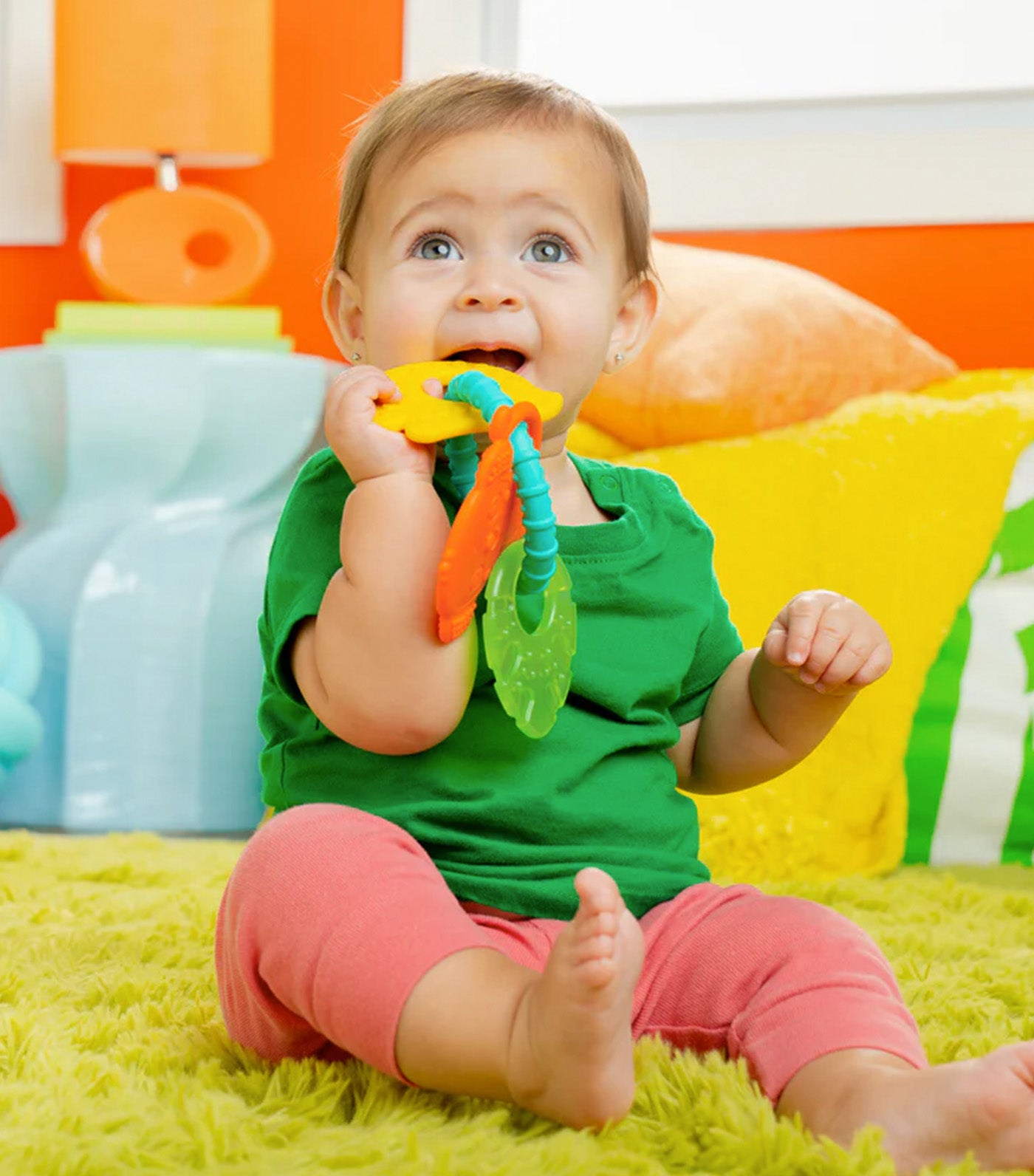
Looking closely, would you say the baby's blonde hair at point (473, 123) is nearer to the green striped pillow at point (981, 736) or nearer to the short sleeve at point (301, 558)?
the short sleeve at point (301, 558)

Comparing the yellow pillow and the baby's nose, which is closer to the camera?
the baby's nose

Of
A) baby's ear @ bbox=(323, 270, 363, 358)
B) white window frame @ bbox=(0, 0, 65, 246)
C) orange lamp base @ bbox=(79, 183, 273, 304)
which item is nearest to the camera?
baby's ear @ bbox=(323, 270, 363, 358)

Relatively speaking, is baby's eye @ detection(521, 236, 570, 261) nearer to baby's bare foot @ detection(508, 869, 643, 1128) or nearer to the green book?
baby's bare foot @ detection(508, 869, 643, 1128)

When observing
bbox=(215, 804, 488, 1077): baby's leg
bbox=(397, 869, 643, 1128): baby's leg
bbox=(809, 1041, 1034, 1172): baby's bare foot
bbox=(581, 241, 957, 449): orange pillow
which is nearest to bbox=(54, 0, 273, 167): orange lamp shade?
bbox=(581, 241, 957, 449): orange pillow

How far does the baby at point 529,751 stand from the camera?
729 mm

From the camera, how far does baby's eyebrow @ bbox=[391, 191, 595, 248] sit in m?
0.94

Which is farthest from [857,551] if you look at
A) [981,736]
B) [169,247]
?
[169,247]

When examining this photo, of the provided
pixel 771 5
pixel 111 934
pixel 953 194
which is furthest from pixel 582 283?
pixel 771 5

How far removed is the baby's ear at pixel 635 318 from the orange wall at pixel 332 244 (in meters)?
1.08

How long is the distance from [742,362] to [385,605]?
0.97 meters

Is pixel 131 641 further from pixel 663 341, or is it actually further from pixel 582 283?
pixel 582 283

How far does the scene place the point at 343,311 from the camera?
1037 millimetres

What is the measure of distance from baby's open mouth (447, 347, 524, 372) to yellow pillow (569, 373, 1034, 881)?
0.63 m

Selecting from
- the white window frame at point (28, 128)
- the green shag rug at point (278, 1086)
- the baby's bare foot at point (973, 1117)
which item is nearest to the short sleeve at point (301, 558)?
the green shag rug at point (278, 1086)
